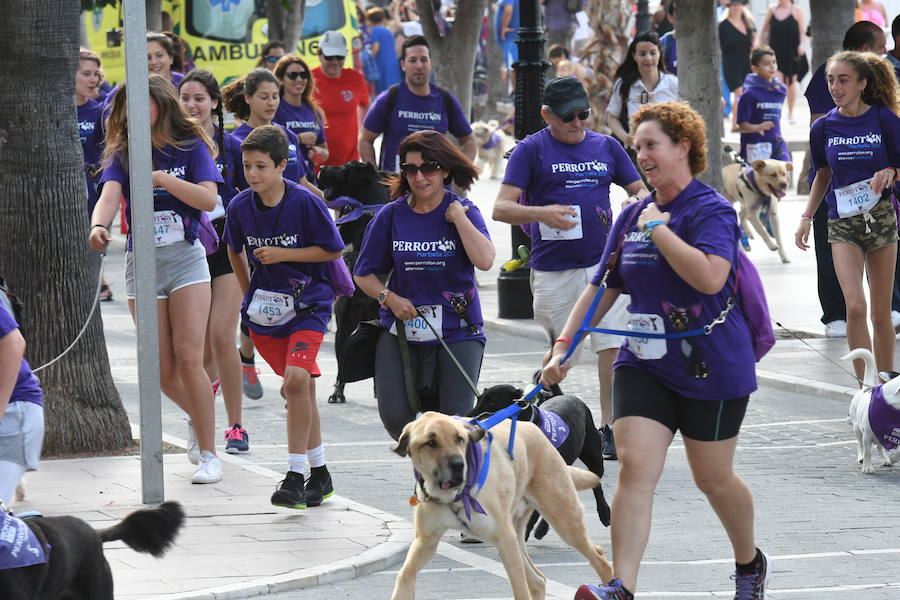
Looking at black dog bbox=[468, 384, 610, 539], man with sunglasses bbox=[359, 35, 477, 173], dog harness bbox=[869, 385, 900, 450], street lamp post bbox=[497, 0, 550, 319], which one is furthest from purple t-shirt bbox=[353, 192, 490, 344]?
street lamp post bbox=[497, 0, 550, 319]

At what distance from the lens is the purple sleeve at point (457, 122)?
13.8 m

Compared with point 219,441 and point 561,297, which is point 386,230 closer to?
point 561,297

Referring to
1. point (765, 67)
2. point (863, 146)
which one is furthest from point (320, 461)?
point (765, 67)

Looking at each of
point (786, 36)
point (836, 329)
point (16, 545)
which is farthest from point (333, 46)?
point (786, 36)

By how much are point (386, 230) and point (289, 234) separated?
679mm

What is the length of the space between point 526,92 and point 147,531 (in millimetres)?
9772

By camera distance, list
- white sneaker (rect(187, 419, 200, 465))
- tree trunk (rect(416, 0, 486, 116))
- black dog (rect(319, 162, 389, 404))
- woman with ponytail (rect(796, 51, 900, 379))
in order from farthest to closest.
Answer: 1. tree trunk (rect(416, 0, 486, 116))
2. black dog (rect(319, 162, 389, 404))
3. woman with ponytail (rect(796, 51, 900, 379))
4. white sneaker (rect(187, 419, 200, 465))

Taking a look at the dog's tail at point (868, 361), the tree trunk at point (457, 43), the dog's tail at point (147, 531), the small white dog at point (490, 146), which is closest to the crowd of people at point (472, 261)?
the dog's tail at point (147, 531)

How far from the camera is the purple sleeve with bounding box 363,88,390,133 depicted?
1391cm

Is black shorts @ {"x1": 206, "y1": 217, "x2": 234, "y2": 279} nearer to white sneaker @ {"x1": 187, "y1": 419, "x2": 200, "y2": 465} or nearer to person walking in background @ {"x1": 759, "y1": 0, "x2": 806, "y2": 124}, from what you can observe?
white sneaker @ {"x1": 187, "y1": 419, "x2": 200, "y2": 465}

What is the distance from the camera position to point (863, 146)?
34.2ft

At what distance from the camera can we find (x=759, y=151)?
2028 centimetres

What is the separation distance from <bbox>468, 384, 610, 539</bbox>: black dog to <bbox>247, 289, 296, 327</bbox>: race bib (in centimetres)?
129

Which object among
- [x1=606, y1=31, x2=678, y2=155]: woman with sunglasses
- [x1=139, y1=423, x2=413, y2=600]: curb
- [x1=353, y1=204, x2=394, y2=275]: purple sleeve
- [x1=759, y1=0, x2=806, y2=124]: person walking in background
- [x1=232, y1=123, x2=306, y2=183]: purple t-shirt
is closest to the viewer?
[x1=139, y1=423, x2=413, y2=600]: curb
